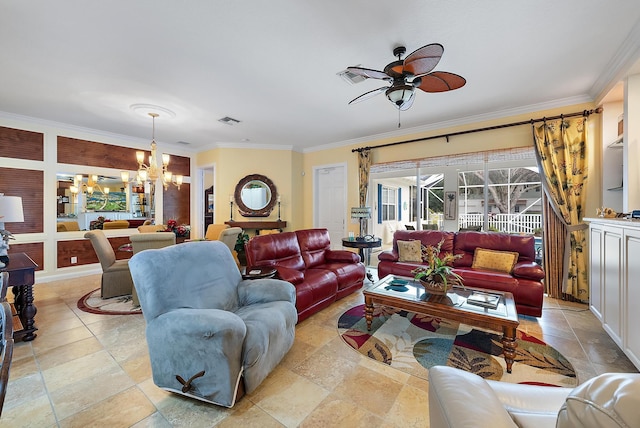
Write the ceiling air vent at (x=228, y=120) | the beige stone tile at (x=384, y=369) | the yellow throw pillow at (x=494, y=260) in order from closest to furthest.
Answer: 1. the beige stone tile at (x=384, y=369)
2. the yellow throw pillow at (x=494, y=260)
3. the ceiling air vent at (x=228, y=120)

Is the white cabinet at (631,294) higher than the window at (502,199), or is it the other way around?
the window at (502,199)

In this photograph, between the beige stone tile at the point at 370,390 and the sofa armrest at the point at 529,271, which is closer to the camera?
the beige stone tile at the point at 370,390

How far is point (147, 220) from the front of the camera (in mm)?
5641

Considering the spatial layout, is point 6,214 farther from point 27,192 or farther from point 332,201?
point 332,201

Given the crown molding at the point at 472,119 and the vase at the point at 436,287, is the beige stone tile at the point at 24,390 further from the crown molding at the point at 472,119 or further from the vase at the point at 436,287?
the crown molding at the point at 472,119

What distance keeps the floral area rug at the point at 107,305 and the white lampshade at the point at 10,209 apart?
1270 mm

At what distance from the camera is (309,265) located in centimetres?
371

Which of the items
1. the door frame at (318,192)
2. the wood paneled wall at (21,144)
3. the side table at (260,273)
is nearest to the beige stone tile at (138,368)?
the side table at (260,273)

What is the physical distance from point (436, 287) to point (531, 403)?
5.39 feet

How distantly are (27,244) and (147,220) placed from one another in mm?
1758

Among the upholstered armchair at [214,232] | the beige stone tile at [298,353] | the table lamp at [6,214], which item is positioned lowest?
the beige stone tile at [298,353]

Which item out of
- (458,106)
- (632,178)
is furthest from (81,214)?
(632,178)

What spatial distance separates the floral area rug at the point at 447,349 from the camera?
6.59 feet

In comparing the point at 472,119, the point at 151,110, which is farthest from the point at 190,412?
the point at 472,119
